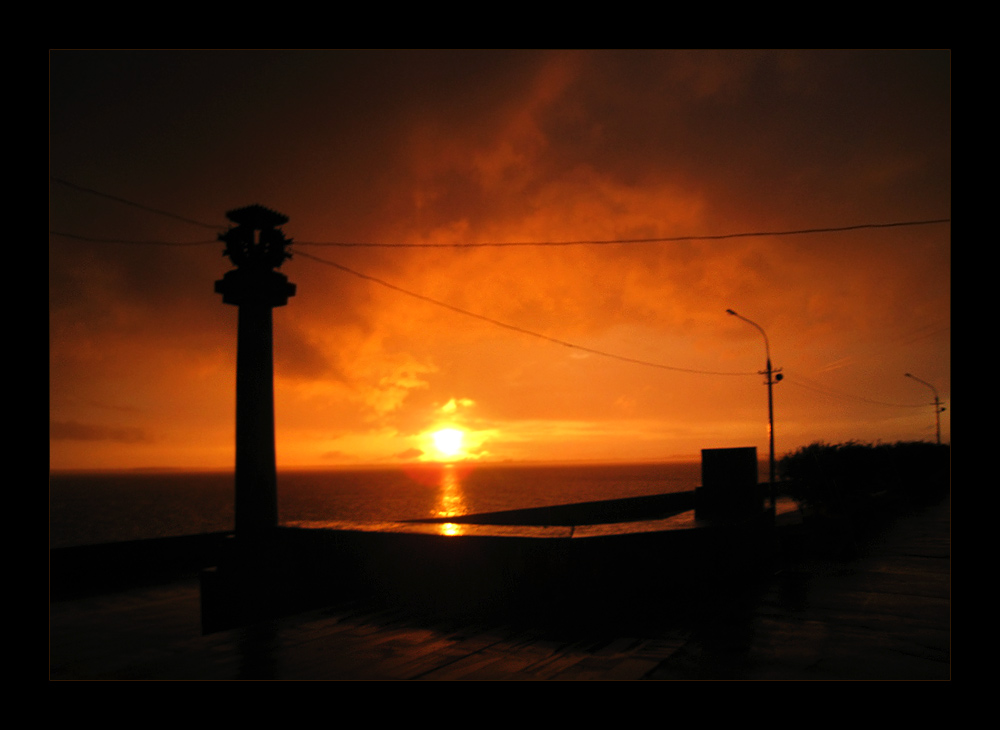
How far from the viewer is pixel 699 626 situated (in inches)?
289

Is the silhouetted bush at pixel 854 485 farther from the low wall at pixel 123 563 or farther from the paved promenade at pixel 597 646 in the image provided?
the low wall at pixel 123 563

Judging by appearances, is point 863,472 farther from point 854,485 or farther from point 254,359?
point 254,359

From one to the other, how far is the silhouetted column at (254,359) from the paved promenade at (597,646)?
121 inches

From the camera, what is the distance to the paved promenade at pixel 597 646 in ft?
19.6

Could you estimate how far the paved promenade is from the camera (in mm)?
5988

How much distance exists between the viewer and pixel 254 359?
41.1 ft

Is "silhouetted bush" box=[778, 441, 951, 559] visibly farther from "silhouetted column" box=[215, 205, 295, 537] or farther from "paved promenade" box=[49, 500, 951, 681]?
"silhouetted column" box=[215, 205, 295, 537]

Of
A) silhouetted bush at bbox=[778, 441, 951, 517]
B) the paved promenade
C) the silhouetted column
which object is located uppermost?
the silhouetted column

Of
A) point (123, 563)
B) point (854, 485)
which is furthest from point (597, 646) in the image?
point (854, 485)

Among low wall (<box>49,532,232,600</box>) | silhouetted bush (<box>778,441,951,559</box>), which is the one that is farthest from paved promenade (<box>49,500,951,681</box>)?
low wall (<box>49,532,232,600</box>)

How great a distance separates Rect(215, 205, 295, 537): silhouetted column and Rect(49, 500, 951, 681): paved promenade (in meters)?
3.07

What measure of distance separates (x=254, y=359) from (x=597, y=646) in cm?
882

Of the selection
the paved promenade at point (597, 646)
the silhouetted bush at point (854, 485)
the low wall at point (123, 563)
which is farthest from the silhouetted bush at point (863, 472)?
the low wall at point (123, 563)
